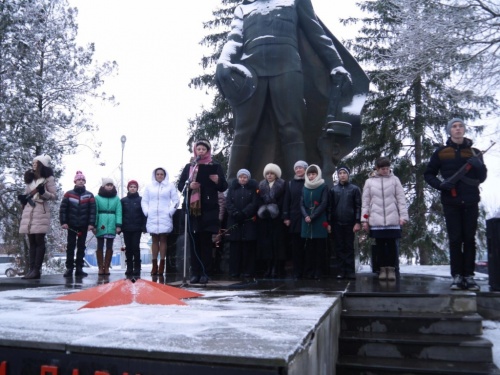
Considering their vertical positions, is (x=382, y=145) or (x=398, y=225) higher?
(x=382, y=145)

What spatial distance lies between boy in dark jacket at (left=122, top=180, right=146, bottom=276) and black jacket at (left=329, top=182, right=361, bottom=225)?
3.15m

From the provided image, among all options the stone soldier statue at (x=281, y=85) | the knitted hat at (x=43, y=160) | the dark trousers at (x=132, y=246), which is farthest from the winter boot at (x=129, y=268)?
the stone soldier statue at (x=281, y=85)

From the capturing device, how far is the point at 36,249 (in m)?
8.09

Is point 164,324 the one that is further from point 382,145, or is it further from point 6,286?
point 382,145

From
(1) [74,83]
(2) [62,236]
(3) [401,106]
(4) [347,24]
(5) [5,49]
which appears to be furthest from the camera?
(4) [347,24]

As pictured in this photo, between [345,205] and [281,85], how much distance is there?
97.7 inches

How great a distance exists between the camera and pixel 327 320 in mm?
3580

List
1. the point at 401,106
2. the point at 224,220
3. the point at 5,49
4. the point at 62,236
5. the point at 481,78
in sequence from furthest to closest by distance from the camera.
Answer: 1. the point at 62,236
2. the point at 401,106
3. the point at 5,49
4. the point at 481,78
5. the point at 224,220

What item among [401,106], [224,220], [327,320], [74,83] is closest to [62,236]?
[74,83]

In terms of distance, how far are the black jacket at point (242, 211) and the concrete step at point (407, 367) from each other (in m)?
3.51

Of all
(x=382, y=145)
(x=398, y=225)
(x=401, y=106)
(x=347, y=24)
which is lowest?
(x=398, y=225)

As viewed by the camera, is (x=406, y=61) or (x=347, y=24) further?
(x=347, y=24)

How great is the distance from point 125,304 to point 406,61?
17.6 m

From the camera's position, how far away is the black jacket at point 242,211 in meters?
7.56
